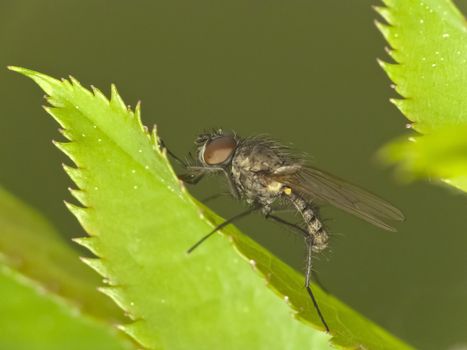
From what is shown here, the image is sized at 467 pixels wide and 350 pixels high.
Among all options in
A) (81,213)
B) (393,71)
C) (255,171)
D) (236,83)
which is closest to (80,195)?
(81,213)

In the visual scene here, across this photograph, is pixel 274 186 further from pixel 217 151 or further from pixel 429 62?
pixel 429 62

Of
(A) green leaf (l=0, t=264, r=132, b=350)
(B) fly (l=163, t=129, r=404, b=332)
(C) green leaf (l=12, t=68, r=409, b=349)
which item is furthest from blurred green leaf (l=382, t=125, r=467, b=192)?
(B) fly (l=163, t=129, r=404, b=332)

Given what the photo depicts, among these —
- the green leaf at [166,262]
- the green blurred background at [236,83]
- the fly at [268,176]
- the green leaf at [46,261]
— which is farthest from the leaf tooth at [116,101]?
the green blurred background at [236,83]

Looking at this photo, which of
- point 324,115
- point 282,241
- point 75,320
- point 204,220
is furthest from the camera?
point 324,115

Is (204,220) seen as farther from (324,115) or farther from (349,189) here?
(324,115)

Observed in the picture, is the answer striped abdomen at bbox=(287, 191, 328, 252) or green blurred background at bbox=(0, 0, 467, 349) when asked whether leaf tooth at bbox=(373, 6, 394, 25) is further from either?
green blurred background at bbox=(0, 0, 467, 349)

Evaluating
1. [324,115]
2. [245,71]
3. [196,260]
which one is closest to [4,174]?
[245,71]
